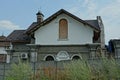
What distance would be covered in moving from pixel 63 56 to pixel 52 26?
2.89 meters

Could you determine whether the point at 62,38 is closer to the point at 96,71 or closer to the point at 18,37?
the point at 18,37

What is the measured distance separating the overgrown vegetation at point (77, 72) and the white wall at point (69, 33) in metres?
12.5

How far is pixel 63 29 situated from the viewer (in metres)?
25.5

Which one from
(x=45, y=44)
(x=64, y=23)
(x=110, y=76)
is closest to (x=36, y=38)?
(x=45, y=44)

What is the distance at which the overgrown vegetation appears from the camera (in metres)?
9.98

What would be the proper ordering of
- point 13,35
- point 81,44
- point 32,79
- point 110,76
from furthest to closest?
point 13,35, point 81,44, point 32,79, point 110,76

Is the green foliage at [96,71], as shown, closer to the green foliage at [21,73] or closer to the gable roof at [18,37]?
the green foliage at [21,73]

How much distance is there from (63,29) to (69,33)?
0.69m

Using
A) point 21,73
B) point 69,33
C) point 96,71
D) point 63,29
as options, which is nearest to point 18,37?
point 63,29

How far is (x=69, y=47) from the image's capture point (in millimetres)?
24984

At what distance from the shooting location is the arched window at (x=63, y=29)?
83.1 ft

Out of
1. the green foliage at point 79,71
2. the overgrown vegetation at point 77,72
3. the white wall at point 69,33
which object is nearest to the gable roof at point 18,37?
the white wall at point 69,33

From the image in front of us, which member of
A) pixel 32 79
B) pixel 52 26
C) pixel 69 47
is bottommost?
pixel 32 79

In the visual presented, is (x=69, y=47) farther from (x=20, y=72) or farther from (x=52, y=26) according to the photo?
(x=20, y=72)
